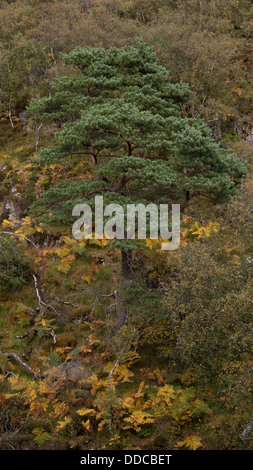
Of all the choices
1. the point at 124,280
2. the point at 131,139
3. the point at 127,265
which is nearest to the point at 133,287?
the point at 124,280

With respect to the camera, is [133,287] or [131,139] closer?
[131,139]

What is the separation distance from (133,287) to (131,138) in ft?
16.2

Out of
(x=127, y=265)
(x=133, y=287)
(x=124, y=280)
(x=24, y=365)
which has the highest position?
(x=127, y=265)

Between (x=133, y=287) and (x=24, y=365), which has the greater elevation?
(x=133, y=287)

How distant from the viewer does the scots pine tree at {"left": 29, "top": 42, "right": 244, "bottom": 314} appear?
11.7 m

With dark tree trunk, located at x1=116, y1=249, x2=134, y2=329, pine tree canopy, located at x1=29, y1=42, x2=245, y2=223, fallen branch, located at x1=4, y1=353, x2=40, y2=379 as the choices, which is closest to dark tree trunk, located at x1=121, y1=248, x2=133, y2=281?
dark tree trunk, located at x1=116, y1=249, x2=134, y2=329

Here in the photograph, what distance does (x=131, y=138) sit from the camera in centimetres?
1176

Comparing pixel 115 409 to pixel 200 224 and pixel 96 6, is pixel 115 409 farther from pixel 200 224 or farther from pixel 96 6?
pixel 96 6

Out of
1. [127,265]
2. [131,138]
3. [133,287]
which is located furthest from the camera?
[127,265]

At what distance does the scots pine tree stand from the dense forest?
2.4 inches

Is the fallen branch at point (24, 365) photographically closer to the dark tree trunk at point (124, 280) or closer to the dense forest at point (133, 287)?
the dense forest at point (133, 287)

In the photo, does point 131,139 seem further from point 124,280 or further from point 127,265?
point 124,280

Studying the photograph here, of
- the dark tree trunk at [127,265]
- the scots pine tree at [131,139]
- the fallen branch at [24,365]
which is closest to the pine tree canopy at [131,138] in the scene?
the scots pine tree at [131,139]

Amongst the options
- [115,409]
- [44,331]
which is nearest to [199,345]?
[115,409]
